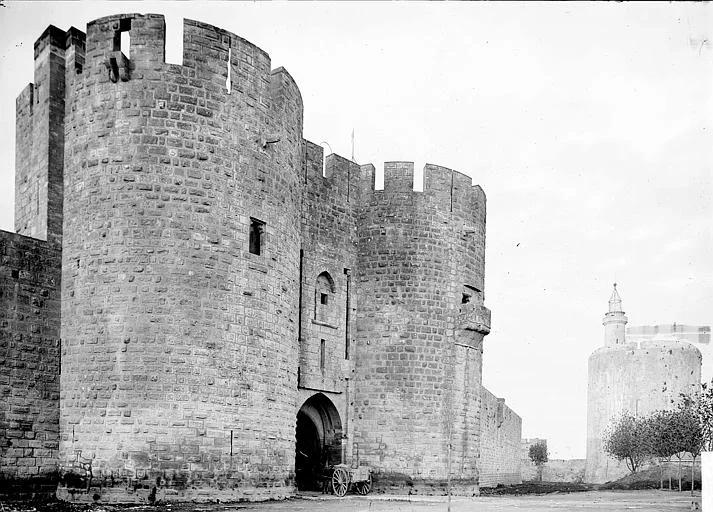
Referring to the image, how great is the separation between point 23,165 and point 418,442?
11563 millimetres

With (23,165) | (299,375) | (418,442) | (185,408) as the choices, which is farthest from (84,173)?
(418,442)

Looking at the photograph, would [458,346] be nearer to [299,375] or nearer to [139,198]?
[299,375]

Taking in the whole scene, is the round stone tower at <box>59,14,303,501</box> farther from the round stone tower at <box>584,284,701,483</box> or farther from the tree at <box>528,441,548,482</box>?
the tree at <box>528,441,548,482</box>

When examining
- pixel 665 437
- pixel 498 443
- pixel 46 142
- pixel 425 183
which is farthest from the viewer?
pixel 665 437

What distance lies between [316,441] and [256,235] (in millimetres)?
6779

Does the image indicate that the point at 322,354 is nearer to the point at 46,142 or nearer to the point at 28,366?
the point at 28,366

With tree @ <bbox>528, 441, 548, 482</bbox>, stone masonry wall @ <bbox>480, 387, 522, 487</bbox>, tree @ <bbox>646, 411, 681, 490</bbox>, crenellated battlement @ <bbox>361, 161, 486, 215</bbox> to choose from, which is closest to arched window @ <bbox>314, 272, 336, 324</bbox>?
crenellated battlement @ <bbox>361, 161, 486, 215</bbox>

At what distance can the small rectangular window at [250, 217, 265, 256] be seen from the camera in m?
17.5

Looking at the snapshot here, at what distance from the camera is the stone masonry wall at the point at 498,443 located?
3416cm

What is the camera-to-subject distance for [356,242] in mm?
22906

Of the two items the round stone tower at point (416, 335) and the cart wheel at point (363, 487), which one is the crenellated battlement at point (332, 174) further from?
the cart wheel at point (363, 487)

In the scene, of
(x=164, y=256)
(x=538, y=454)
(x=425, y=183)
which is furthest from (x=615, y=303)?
(x=164, y=256)

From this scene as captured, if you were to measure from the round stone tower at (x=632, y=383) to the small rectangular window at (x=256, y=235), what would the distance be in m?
43.9

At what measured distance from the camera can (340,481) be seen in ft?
67.5
